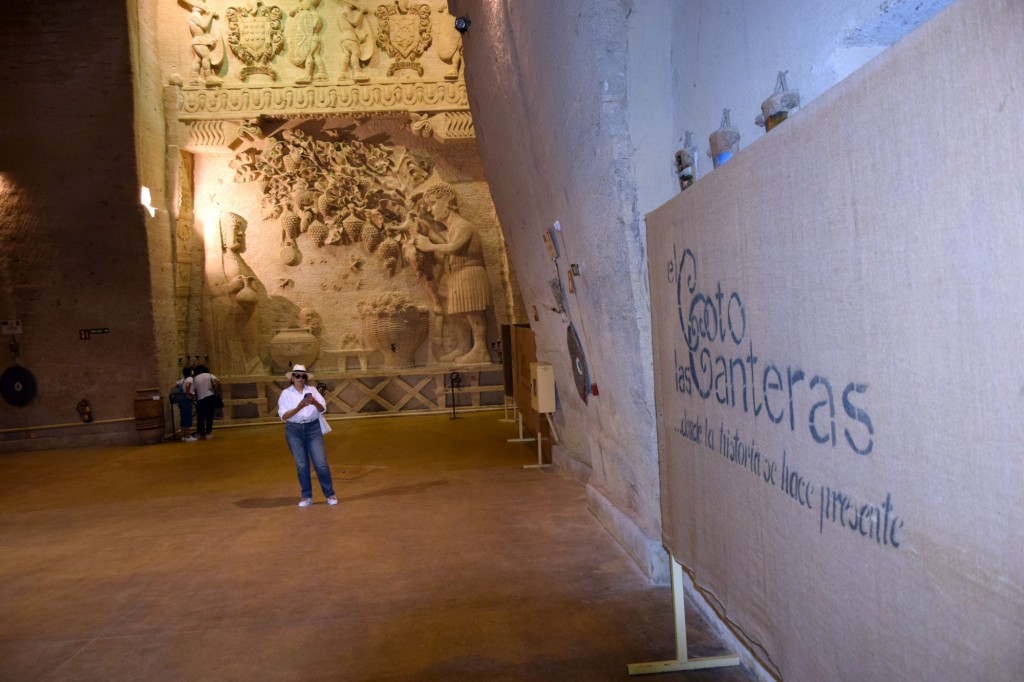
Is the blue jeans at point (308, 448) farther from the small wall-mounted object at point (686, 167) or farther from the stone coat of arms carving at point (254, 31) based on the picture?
the stone coat of arms carving at point (254, 31)

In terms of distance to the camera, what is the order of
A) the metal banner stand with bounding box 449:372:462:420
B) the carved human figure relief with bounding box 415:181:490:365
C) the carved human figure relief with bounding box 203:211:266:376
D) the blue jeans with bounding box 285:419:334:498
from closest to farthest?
the blue jeans with bounding box 285:419:334:498, the metal banner stand with bounding box 449:372:462:420, the carved human figure relief with bounding box 415:181:490:365, the carved human figure relief with bounding box 203:211:266:376

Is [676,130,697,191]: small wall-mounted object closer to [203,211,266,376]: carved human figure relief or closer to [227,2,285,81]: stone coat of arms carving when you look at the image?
[227,2,285,81]: stone coat of arms carving

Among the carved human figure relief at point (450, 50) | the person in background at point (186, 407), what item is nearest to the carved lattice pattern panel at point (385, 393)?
the person in background at point (186, 407)

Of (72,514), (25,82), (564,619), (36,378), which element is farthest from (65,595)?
(25,82)

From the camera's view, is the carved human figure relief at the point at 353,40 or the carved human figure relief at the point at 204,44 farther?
the carved human figure relief at the point at 353,40

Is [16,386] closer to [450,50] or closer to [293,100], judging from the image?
[293,100]

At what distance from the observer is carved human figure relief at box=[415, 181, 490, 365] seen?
43.4 feet

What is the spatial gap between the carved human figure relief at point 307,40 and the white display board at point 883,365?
470 inches

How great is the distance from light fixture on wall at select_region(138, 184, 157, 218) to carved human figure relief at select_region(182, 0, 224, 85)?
2.31 m

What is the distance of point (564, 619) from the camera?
13.3 ft

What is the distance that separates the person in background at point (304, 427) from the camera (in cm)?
662

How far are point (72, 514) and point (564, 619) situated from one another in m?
5.76

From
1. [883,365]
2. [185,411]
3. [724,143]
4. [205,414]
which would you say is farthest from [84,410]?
[883,365]

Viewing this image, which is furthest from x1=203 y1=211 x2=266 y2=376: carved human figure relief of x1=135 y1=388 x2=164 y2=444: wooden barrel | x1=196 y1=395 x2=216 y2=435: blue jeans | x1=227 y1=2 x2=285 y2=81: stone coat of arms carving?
x1=227 y1=2 x2=285 y2=81: stone coat of arms carving
